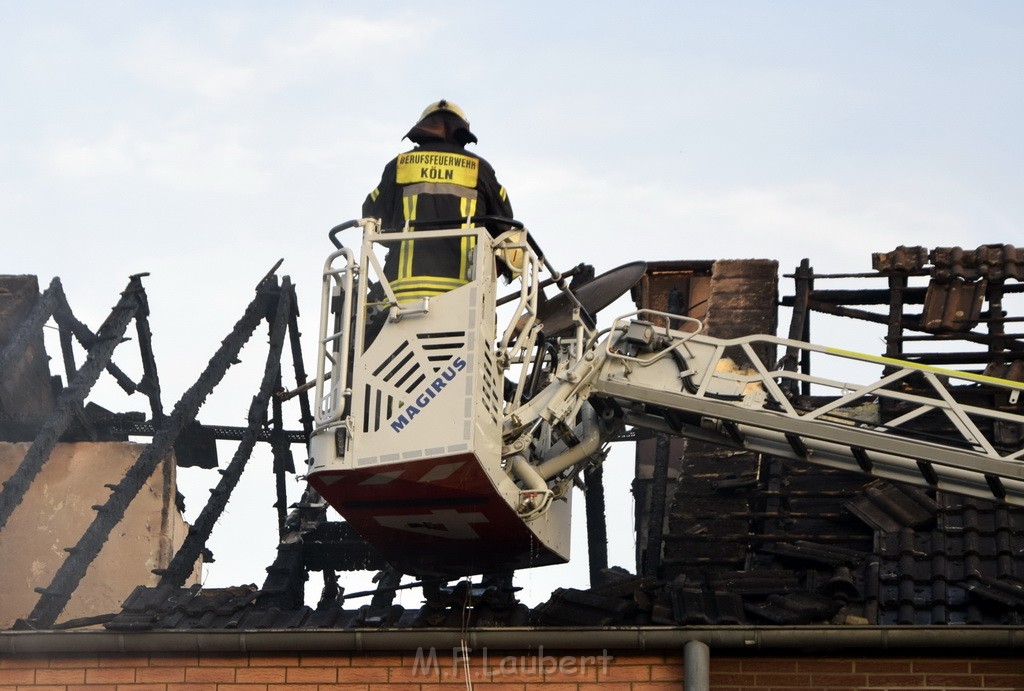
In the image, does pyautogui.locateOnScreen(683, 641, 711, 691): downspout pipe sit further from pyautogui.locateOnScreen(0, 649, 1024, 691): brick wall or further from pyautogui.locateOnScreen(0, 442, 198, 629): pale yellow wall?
pyautogui.locateOnScreen(0, 442, 198, 629): pale yellow wall

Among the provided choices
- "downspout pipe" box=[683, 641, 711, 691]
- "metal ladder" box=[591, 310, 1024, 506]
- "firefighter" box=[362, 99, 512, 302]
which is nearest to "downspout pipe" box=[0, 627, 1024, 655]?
"downspout pipe" box=[683, 641, 711, 691]

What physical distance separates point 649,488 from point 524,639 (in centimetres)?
654

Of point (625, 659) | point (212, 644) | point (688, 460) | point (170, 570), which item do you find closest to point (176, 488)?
point (170, 570)

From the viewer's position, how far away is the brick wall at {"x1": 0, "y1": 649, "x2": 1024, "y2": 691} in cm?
888

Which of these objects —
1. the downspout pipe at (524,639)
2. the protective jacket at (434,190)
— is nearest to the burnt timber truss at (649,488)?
the downspout pipe at (524,639)

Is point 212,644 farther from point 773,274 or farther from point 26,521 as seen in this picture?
point 773,274

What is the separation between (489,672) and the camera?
912 cm

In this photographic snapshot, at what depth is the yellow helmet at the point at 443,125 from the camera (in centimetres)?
1131

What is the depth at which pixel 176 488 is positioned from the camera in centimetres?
1466

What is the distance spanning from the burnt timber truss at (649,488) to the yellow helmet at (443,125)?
2.04 m

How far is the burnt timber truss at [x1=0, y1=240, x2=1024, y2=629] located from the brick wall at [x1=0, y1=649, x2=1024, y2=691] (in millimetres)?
281

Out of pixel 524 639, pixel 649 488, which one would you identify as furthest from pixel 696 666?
pixel 649 488

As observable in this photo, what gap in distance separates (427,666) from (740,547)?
3.67 meters

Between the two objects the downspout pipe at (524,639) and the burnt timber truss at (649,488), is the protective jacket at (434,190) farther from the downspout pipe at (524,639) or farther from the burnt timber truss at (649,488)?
the downspout pipe at (524,639)
